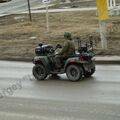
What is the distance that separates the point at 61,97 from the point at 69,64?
8.07 ft

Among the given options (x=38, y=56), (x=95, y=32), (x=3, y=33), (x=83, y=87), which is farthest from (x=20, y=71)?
(x=3, y=33)

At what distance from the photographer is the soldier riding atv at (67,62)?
1380 cm

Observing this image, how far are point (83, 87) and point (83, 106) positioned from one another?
2.31m

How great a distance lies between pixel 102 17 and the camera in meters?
19.2

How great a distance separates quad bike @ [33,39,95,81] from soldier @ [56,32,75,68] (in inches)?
5.1

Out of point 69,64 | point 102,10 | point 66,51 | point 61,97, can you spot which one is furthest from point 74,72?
point 102,10

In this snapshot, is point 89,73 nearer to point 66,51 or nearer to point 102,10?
point 66,51

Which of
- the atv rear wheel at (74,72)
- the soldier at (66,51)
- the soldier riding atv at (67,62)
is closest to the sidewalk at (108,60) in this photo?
the soldier riding atv at (67,62)

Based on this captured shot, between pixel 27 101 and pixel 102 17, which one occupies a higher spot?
pixel 102 17

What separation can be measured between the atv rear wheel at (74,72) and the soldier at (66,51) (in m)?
0.44

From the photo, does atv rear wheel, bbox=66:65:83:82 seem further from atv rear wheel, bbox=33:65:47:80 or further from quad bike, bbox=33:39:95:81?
atv rear wheel, bbox=33:65:47:80

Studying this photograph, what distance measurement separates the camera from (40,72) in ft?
47.8

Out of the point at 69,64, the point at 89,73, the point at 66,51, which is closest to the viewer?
the point at 69,64

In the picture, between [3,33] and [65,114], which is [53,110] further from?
[3,33]
